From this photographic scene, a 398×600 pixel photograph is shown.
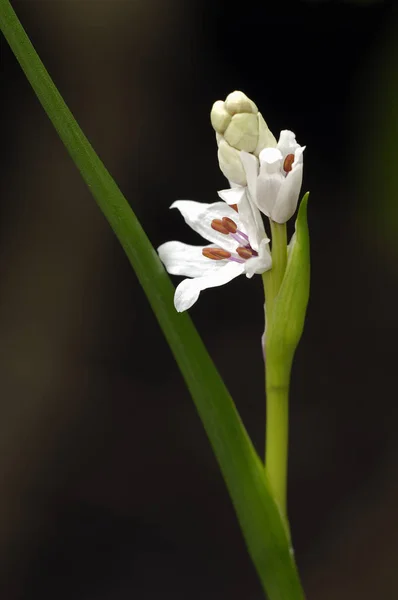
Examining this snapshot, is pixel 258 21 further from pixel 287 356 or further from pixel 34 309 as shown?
pixel 287 356

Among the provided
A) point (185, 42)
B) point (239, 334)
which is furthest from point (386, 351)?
point (185, 42)

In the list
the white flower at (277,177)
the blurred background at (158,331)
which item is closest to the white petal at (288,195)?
the white flower at (277,177)

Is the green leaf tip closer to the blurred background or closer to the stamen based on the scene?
the stamen

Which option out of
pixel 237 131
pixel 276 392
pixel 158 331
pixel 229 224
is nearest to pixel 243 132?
pixel 237 131

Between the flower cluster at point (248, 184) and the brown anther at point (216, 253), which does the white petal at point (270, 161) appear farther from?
the brown anther at point (216, 253)

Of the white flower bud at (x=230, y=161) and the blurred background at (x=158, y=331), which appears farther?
the blurred background at (x=158, y=331)

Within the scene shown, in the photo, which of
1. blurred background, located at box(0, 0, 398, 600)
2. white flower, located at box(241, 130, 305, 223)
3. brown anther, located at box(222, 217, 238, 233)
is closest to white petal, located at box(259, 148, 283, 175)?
white flower, located at box(241, 130, 305, 223)
